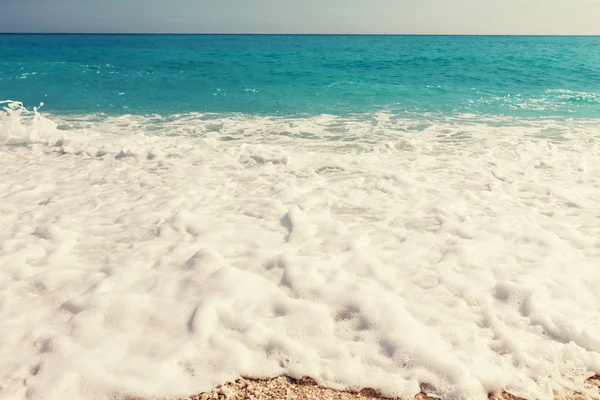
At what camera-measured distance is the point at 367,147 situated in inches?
295

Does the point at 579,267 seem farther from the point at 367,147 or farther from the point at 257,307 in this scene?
the point at 367,147

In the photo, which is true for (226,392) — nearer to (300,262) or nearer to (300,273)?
(300,273)

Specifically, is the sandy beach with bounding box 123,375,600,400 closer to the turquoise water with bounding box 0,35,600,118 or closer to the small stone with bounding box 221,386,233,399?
the small stone with bounding box 221,386,233,399

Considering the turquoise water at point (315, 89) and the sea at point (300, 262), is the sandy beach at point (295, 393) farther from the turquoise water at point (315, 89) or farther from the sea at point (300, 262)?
the turquoise water at point (315, 89)

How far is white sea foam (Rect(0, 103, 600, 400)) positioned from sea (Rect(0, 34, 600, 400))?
0.02m

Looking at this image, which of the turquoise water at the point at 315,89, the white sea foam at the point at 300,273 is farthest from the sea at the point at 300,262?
the turquoise water at the point at 315,89

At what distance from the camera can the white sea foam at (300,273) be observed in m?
2.50

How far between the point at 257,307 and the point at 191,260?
85 centimetres

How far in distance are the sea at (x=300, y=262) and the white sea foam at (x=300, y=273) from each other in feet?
0.05

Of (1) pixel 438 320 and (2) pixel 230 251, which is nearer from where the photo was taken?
(1) pixel 438 320

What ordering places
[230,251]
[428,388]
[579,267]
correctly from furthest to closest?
[230,251]
[579,267]
[428,388]

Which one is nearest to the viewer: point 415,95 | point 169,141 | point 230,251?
point 230,251

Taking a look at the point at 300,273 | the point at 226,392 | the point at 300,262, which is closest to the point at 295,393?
the point at 226,392

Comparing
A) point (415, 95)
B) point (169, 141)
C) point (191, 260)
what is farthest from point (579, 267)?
point (415, 95)
